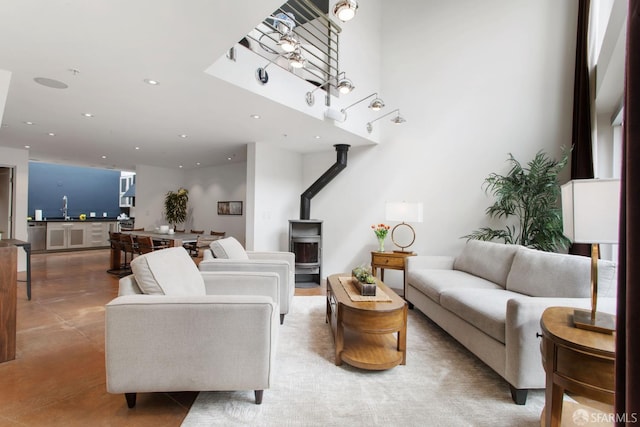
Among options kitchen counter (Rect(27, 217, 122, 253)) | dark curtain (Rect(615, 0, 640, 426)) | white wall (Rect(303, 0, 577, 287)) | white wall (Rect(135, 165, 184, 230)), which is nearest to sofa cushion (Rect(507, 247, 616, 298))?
white wall (Rect(303, 0, 577, 287))

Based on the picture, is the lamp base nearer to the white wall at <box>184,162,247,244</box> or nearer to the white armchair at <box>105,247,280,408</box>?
the white armchair at <box>105,247,280,408</box>

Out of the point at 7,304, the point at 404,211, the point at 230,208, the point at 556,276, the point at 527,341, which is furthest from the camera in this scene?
the point at 230,208

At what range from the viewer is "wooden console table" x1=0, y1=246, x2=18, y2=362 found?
2334 millimetres

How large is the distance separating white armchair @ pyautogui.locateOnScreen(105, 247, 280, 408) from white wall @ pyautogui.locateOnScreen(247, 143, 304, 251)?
336cm

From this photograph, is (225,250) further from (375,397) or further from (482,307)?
(482,307)

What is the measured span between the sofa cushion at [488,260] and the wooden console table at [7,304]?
4.38 metres

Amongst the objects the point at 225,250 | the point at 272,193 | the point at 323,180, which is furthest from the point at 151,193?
the point at 225,250

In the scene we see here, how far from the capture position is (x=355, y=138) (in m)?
4.84

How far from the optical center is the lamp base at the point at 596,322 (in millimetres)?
1356

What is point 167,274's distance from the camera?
2.01 metres

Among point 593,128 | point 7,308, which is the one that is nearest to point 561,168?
point 593,128

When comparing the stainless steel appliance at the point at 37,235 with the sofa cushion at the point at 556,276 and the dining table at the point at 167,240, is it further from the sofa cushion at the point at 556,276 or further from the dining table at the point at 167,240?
the sofa cushion at the point at 556,276

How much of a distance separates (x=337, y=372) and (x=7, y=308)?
2.62 m

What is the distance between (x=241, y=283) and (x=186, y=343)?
1027mm
